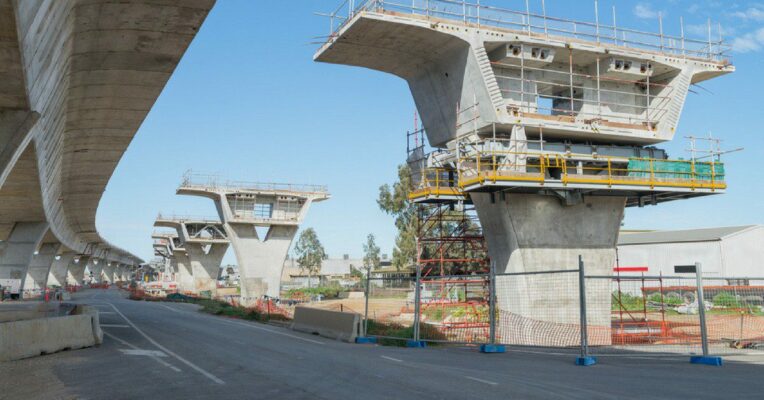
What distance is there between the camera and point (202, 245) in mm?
89000

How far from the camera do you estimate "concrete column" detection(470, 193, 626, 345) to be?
25234mm

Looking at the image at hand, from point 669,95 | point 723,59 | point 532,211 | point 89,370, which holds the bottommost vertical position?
point 89,370

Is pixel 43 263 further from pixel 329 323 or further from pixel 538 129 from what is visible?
pixel 538 129

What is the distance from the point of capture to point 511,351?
59.1ft

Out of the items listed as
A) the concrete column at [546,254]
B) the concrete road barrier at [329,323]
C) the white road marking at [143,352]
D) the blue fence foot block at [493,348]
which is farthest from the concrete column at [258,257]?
the blue fence foot block at [493,348]

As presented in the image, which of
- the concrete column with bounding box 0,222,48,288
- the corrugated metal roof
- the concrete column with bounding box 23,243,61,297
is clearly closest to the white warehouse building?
the corrugated metal roof

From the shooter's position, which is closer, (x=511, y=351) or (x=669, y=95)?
(x=511, y=351)

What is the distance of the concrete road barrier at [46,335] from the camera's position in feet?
48.6

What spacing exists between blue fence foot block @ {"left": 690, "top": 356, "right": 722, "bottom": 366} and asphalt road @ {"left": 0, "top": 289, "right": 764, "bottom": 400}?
1.04 feet

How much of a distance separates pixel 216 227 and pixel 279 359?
7294 centimetres

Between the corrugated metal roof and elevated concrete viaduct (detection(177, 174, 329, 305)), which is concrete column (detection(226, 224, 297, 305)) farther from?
the corrugated metal roof

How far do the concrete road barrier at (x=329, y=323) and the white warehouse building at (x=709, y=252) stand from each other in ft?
147

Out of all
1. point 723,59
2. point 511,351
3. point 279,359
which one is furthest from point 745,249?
point 279,359

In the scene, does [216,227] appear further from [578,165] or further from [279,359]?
[279,359]
